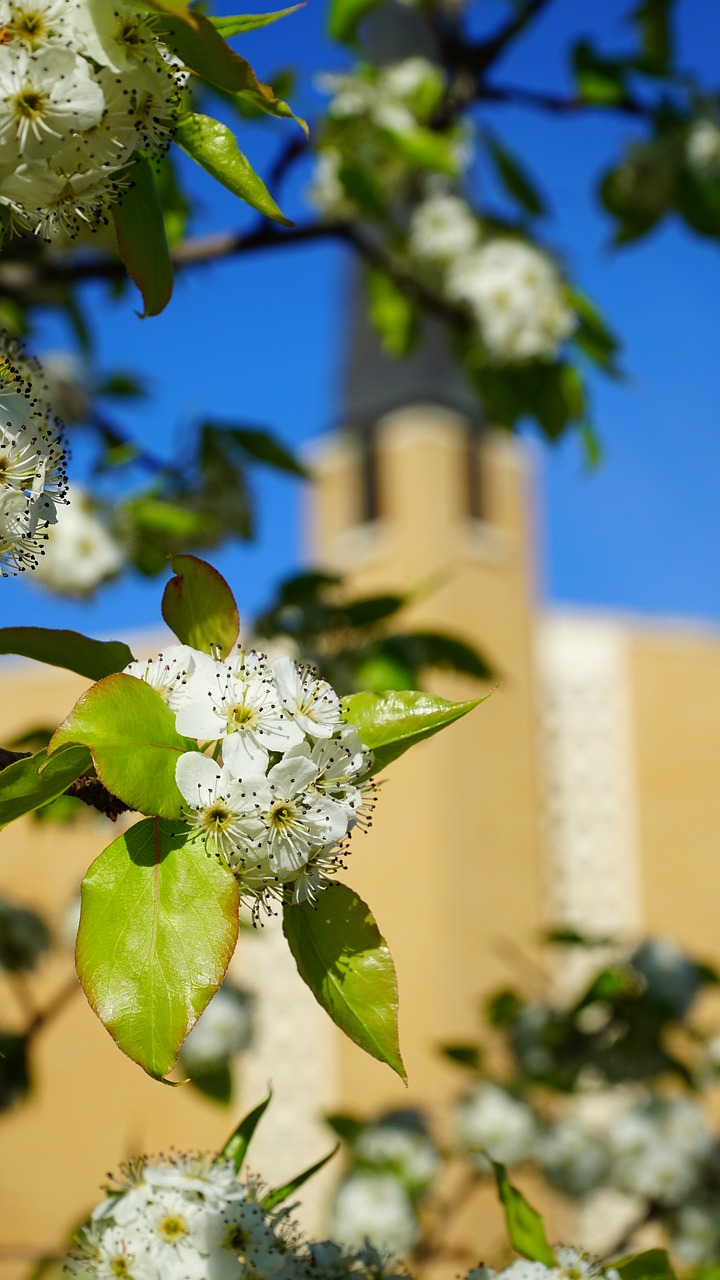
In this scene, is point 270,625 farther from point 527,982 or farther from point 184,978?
point 527,982

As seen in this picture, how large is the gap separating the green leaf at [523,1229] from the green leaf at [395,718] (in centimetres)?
36

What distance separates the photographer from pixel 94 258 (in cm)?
181

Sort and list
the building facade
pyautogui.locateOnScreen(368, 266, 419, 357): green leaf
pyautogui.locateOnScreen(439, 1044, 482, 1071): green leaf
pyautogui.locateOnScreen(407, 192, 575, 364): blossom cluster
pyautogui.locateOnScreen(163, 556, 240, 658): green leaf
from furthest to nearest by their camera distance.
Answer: the building facade < pyautogui.locateOnScreen(439, 1044, 482, 1071): green leaf < pyautogui.locateOnScreen(368, 266, 419, 357): green leaf < pyautogui.locateOnScreen(407, 192, 575, 364): blossom cluster < pyautogui.locateOnScreen(163, 556, 240, 658): green leaf

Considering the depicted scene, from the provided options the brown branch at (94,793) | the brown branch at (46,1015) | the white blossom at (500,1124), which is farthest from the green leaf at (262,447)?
the white blossom at (500,1124)

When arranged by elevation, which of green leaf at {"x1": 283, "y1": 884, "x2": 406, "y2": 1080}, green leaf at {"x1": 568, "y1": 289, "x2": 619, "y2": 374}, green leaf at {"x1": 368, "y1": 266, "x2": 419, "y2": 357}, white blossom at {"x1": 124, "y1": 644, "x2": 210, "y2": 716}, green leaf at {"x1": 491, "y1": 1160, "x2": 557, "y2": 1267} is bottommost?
green leaf at {"x1": 491, "y1": 1160, "x2": 557, "y2": 1267}

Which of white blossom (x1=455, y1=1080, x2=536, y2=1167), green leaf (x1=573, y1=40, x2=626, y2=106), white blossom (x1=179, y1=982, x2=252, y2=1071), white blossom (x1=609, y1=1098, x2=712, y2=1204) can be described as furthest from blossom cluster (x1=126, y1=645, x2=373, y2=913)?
white blossom (x1=455, y1=1080, x2=536, y2=1167)

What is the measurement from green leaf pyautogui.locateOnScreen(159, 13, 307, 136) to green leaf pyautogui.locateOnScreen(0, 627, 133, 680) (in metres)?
0.26

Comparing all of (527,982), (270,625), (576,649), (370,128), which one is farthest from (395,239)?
(576,649)

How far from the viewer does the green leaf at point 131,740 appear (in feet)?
1.75

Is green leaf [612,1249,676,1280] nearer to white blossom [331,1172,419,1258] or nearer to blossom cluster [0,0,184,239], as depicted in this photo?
blossom cluster [0,0,184,239]

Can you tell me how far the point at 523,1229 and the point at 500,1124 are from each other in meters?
2.25

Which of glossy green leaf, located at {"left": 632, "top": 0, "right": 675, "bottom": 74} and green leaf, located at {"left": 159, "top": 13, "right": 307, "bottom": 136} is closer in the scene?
green leaf, located at {"left": 159, "top": 13, "right": 307, "bottom": 136}

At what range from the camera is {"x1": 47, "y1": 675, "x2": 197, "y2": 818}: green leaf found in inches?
21.0

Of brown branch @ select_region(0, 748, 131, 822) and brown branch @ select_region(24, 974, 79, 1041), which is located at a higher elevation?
brown branch @ select_region(0, 748, 131, 822)
